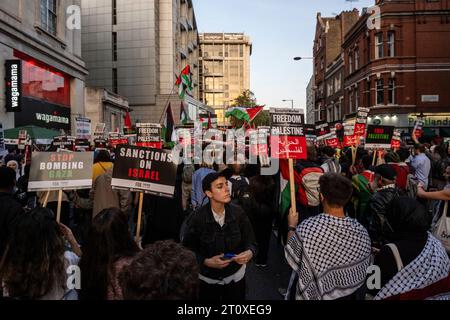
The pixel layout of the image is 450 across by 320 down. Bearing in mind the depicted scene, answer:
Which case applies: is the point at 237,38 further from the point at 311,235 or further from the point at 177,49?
the point at 311,235

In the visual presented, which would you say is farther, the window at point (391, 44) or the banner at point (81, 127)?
the window at point (391, 44)

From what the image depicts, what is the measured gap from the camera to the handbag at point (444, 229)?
4133mm

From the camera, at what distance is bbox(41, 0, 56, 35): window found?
72.7ft

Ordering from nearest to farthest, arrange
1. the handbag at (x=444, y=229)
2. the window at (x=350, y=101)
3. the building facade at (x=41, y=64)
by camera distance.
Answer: the handbag at (x=444, y=229), the building facade at (x=41, y=64), the window at (x=350, y=101)

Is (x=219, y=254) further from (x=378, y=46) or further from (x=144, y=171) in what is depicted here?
(x=378, y=46)

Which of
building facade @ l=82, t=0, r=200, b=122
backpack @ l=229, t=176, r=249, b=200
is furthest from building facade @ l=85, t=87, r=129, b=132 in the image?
backpack @ l=229, t=176, r=249, b=200

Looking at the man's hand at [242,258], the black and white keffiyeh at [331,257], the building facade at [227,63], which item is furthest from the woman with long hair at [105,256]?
the building facade at [227,63]

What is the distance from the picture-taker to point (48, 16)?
22938 mm

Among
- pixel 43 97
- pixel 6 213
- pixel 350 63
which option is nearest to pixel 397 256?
pixel 6 213

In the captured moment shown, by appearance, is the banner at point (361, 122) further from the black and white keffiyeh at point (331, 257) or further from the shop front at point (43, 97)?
the shop front at point (43, 97)

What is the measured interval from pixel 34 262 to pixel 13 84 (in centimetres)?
1835

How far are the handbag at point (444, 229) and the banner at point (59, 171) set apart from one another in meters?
4.37

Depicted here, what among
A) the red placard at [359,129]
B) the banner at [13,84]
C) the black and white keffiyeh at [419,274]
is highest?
the banner at [13,84]

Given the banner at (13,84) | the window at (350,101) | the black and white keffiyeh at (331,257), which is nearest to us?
the black and white keffiyeh at (331,257)
